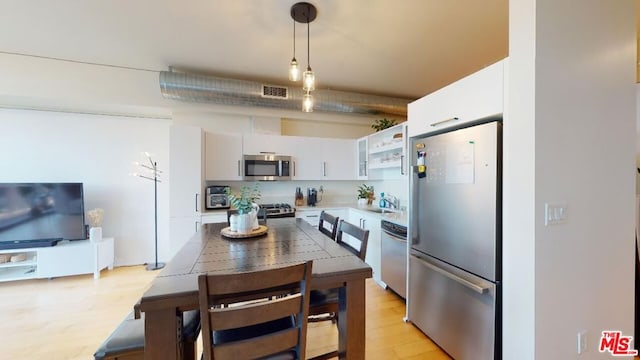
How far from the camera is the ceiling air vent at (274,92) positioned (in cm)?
332

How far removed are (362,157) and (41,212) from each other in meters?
4.41

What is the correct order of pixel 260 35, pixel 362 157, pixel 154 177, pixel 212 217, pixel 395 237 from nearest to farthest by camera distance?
pixel 260 35
pixel 395 237
pixel 212 217
pixel 154 177
pixel 362 157

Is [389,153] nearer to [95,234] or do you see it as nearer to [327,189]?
[327,189]

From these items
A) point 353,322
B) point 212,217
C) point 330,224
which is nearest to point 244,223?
point 330,224

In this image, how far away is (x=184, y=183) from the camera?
318cm

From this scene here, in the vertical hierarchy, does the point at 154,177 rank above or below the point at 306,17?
below

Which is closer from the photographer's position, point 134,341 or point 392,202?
point 134,341

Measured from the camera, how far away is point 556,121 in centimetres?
138

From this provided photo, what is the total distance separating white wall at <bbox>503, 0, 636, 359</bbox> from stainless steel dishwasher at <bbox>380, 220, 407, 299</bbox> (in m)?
1.09

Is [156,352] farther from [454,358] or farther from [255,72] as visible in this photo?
[255,72]

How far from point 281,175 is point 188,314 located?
2.54 m

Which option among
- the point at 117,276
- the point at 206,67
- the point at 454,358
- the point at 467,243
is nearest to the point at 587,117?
the point at 467,243

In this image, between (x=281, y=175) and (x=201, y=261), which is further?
(x=281, y=175)

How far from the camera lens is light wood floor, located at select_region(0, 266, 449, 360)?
1952 millimetres
